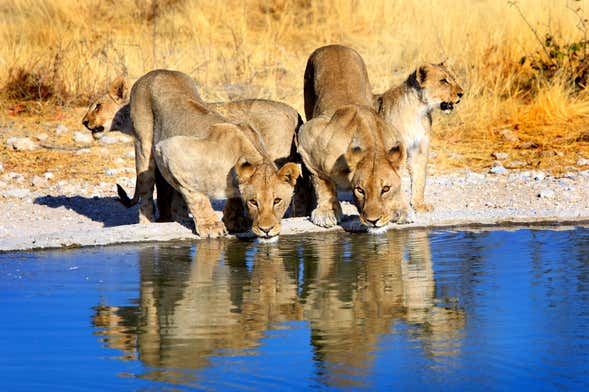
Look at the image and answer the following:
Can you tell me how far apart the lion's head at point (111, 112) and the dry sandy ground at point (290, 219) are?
797 millimetres

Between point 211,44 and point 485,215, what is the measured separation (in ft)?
27.0

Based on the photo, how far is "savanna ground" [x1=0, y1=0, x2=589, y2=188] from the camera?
12910 millimetres

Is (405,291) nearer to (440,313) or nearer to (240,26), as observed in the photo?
(440,313)

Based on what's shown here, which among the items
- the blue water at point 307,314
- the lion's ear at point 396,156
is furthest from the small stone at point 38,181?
the lion's ear at point 396,156

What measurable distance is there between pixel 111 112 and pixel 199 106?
126 cm

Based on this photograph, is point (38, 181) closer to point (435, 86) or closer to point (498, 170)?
point (435, 86)

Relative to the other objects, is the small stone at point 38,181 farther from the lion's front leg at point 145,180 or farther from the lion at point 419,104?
the lion at point 419,104

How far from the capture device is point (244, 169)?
328 inches

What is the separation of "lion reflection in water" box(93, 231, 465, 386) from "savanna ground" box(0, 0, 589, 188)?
411cm

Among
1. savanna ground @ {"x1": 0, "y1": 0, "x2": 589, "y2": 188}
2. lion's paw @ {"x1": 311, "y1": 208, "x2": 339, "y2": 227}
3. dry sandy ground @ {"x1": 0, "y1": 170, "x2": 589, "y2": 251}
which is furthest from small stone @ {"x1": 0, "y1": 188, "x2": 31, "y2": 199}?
lion's paw @ {"x1": 311, "y1": 208, "x2": 339, "y2": 227}

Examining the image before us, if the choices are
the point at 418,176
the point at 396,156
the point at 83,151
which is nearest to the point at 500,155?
the point at 418,176

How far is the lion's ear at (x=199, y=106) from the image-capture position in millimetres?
9266

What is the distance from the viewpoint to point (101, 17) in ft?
61.3

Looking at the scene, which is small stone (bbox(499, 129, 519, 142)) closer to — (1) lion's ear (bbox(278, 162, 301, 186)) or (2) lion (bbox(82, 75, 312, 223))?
(2) lion (bbox(82, 75, 312, 223))
